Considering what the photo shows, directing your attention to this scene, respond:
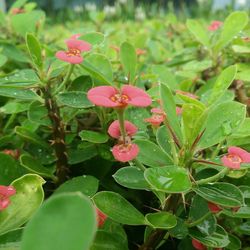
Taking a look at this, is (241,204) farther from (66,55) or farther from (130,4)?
(130,4)

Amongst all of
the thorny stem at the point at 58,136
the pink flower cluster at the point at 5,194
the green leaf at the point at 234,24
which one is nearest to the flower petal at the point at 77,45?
the thorny stem at the point at 58,136

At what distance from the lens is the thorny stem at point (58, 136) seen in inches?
35.9

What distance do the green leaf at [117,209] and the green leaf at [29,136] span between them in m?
0.28

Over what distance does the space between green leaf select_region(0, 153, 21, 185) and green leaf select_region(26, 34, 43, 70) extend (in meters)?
0.19

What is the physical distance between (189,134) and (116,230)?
215 mm

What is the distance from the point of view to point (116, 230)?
825 mm

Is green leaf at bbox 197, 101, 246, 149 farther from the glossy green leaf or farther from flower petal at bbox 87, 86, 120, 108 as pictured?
the glossy green leaf

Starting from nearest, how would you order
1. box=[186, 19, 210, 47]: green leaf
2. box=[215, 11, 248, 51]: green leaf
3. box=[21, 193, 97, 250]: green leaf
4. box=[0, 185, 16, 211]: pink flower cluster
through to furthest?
box=[21, 193, 97, 250]: green leaf, box=[0, 185, 16, 211]: pink flower cluster, box=[215, 11, 248, 51]: green leaf, box=[186, 19, 210, 47]: green leaf

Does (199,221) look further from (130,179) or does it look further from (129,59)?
(129,59)

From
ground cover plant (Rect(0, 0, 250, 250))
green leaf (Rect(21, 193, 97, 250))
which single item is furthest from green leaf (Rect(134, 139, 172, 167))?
green leaf (Rect(21, 193, 97, 250))

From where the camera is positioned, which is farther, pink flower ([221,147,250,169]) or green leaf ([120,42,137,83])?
green leaf ([120,42,137,83])

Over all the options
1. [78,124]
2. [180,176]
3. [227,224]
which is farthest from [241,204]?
[78,124]

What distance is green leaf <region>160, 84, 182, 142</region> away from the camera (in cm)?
74

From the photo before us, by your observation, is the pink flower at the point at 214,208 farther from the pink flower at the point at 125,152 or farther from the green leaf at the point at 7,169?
the green leaf at the point at 7,169
